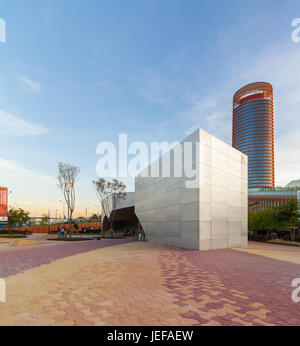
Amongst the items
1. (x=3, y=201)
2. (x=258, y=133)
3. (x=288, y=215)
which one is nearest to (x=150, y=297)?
(x=288, y=215)

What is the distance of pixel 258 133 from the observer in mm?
125312

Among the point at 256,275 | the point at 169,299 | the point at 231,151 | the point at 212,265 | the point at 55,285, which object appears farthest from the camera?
the point at 231,151

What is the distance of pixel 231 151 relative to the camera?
1770 cm

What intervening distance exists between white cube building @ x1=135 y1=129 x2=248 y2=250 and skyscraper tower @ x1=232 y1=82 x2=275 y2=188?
117 m

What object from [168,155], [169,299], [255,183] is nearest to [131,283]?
[169,299]

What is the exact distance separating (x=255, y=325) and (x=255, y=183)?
133468 millimetres

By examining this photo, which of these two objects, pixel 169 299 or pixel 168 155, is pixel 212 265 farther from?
pixel 168 155

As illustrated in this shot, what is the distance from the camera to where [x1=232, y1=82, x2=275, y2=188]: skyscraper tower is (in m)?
123

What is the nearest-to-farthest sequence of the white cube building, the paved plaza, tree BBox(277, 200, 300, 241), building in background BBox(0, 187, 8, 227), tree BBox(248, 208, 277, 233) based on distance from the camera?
the paved plaza → the white cube building → tree BBox(277, 200, 300, 241) → tree BBox(248, 208, 277, 233) → building in background BBox(0, 187, 8, 227)

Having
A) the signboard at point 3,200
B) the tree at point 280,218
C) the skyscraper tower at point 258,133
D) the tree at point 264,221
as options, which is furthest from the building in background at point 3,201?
the skyscraper tower at point 258,133

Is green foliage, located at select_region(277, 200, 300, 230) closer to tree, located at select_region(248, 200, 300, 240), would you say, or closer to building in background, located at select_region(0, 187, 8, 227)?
tree, located at select_region(248, 200, 300, 240)

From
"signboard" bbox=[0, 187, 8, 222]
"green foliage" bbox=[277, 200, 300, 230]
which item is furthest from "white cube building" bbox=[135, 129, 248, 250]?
"signboard" bbox=[0, 187, 8, 222]

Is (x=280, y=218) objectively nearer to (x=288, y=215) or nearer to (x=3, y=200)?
(x=288, y=215)
